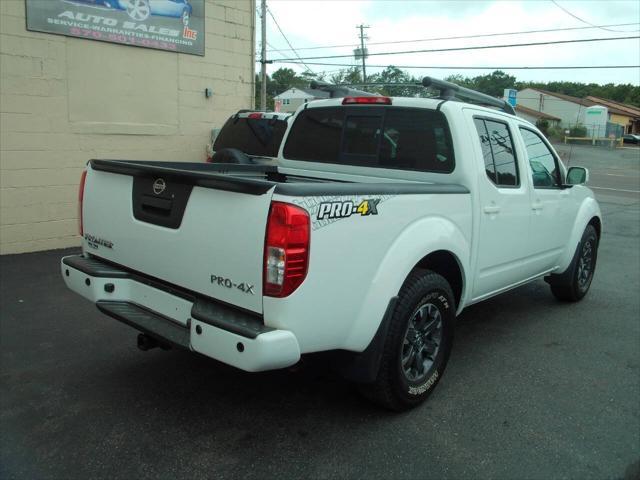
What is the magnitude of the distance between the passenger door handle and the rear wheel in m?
2.04

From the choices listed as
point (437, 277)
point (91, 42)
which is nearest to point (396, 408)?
point (437, 277)

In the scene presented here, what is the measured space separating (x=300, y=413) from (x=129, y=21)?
6.78 metres

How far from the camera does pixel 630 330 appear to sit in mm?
5148

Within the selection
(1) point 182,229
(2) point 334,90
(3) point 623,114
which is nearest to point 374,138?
(2) point 334,90

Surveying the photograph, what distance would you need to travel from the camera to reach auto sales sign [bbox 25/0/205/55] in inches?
284

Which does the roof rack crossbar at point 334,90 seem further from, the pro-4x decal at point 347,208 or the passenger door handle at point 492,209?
the pro-4x decal at point 347,208

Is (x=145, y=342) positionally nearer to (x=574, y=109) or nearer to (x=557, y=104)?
(x=574, y=109)

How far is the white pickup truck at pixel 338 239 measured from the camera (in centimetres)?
253

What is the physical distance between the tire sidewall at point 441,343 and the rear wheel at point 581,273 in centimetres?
264

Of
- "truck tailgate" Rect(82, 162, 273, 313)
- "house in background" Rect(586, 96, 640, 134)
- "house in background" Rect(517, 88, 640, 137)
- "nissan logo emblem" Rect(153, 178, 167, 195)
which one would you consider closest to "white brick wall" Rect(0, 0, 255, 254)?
"truck tailgate" Rect(82, 162, 273, 313)

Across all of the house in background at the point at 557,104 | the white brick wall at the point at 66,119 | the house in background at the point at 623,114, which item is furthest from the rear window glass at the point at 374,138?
the house in background at the point at 623,114

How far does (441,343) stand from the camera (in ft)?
11.8

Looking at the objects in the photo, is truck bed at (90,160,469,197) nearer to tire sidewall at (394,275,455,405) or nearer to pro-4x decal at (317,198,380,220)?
pro-4x decal at (317,198,380,220)

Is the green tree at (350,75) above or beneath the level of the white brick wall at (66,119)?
above
